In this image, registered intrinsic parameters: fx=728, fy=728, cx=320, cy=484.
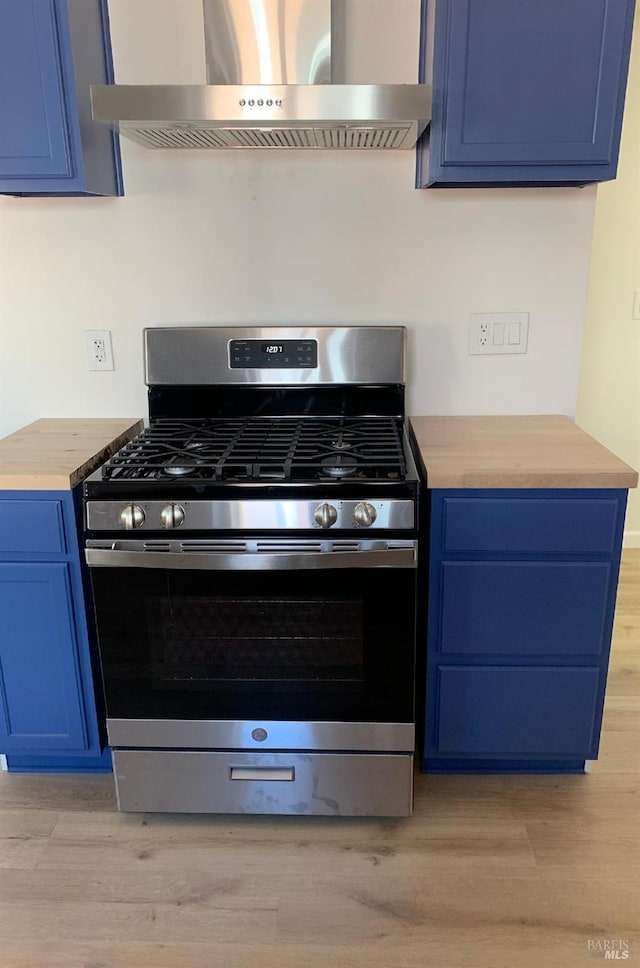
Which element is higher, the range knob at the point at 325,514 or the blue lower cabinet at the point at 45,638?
the range knob at the point at 325,514

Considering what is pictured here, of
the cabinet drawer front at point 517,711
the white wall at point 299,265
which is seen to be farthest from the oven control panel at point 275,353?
the cabinet drawer front at point 517,711

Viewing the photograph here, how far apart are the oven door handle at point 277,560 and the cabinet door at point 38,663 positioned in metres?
0.34

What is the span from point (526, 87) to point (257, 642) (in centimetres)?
147

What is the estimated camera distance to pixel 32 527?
176cm

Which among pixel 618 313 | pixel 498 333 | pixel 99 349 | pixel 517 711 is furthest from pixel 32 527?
pixel 618 313

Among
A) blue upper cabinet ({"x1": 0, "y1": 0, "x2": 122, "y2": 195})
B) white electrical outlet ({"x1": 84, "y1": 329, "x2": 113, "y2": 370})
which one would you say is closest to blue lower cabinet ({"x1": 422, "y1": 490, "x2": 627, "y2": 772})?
white electrical outlet ({"x1": 84, "y1": 329, "x2": 113, "y2": 370})

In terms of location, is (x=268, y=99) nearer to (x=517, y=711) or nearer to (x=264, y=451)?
(x=264, y=451)

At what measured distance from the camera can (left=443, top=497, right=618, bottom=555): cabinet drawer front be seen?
1.73 metres

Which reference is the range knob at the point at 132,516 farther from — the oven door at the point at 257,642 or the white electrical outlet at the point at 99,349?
the white electrical outlet at the point at 99,349

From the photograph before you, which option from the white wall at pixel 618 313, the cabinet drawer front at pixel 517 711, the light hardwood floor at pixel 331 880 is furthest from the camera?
the white wall at pixel 618 313

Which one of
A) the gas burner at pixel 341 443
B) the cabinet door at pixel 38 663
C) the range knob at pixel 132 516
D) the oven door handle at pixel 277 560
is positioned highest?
the gas burner at pixel 341 443

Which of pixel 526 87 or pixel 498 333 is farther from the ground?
pixel 526 87

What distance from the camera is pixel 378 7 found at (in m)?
1.92

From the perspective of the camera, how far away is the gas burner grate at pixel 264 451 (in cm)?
165
